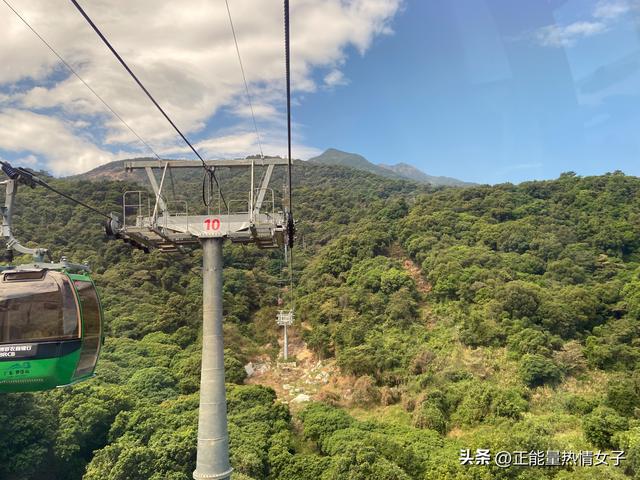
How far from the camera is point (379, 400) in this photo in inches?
1006

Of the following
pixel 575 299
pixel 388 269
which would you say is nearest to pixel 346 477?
pixel 575 299

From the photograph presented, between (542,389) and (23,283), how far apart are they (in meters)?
23.3

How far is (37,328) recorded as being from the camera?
7.16 m

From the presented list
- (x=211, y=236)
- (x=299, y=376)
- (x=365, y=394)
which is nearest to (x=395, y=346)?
(x=365, y=394)

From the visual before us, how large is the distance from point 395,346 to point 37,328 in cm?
2465

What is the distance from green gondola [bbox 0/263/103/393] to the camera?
23.3ft

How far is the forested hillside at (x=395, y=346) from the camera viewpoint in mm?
17203

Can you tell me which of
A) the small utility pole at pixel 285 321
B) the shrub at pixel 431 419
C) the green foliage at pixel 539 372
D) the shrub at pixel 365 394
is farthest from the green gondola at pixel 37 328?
the small utility pole at pixel 285 321

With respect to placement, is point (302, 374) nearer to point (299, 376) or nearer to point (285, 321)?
point (299, 376)

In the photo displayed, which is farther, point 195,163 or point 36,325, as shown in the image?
point 195,163

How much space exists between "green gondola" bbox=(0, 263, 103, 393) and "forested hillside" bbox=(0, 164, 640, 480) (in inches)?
422

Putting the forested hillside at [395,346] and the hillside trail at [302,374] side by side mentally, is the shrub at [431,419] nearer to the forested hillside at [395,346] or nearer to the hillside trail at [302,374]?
the forested hillside at [395,346]

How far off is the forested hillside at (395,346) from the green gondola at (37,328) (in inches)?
422

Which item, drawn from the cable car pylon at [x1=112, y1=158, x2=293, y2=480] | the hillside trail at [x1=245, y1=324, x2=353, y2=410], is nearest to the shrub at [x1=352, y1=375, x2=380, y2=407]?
the hillside trail at [x1=245, y1=324, x2=353, y2=410]
